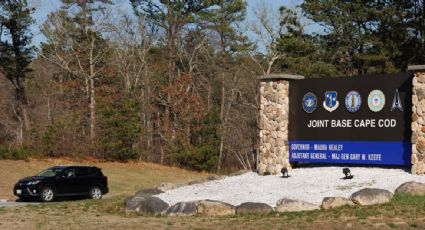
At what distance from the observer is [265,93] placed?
71.7ft

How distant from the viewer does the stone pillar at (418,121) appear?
57.9ft

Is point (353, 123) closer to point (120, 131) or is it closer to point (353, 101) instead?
point (353, 101)

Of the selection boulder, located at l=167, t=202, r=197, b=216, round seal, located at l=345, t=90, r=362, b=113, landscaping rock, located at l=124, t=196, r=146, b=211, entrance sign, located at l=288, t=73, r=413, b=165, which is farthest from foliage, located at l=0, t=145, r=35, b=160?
boulder, located at l=167, t=202, r=197, b=216

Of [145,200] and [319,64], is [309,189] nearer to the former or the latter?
[145,200]

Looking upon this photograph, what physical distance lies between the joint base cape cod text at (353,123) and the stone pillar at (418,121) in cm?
91

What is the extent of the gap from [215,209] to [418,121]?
6519 mm

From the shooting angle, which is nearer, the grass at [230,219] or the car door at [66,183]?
the grass at [230,219]

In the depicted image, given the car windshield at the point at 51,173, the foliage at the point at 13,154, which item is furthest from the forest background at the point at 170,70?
the car windshield at the point at 51,173

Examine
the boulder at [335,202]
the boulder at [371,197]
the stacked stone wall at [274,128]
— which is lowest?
the boulder at [335,202]

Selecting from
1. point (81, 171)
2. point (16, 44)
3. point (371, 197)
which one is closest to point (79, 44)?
point (16, 44)

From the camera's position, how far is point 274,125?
21.5m

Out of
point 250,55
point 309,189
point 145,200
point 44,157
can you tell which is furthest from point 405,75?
point 250,55

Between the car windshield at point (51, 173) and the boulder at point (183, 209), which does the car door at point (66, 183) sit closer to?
the car windshield at point (51, 173)

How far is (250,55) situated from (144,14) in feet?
30.0
